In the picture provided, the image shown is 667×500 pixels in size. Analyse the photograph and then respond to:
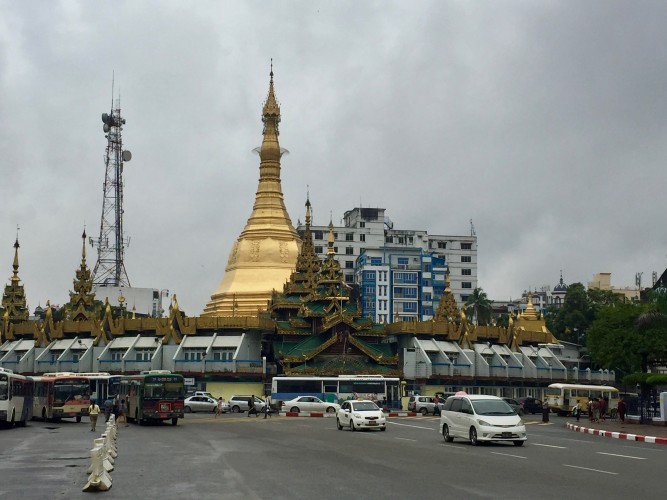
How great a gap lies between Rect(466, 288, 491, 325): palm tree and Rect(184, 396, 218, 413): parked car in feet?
162

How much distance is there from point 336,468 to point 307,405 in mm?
40163

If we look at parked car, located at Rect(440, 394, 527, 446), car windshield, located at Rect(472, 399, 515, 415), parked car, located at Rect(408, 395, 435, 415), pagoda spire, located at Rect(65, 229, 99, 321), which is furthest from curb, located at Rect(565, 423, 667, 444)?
pagoda spire, located at Rect(65, 229, 99, 321)

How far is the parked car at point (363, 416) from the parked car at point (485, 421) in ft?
26.7

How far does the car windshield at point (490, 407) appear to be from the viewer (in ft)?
93.9

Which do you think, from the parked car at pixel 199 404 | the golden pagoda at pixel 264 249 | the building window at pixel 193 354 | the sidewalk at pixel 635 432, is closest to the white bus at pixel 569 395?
the sidewalk at pixel 635 432

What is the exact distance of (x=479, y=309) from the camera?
109688mm

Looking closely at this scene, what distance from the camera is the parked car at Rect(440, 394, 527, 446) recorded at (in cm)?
2803

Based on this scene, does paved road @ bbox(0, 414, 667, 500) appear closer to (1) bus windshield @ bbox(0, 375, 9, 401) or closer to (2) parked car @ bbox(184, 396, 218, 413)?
(1) bus windshield @ bbox(0, 375, 9, 401)

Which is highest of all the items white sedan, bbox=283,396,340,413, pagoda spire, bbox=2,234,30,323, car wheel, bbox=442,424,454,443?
pagoda spire, bbox=2,234,30,323

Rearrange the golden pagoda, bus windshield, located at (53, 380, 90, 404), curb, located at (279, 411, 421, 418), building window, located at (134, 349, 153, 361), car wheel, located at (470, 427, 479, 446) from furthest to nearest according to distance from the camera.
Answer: the golden pagoda → building window, located at (134, 349, 153, 361) → curb, located at (279, 411, 421, 418) → bus windshield, located at (53, 380, 90, 404) → car wheel, located at (470, 427, 479, 446)

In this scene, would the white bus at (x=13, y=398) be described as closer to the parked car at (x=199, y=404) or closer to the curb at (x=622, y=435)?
the parked car at (x=199, y=404)

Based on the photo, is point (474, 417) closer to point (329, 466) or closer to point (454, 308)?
point (329, 466)

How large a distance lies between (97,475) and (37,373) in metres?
66.4

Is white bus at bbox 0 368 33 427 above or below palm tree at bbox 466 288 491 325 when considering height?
below
